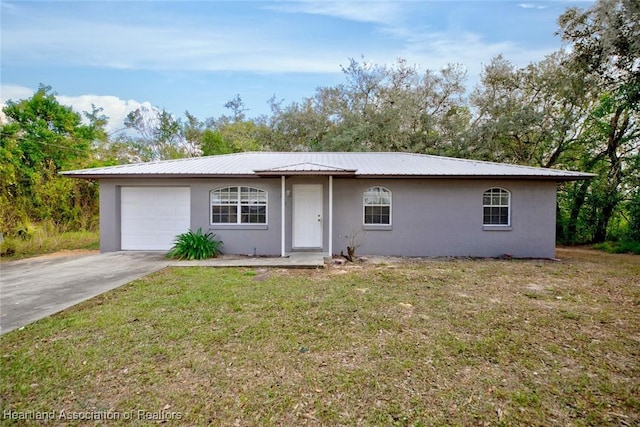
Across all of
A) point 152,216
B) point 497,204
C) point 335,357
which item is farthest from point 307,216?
point 335,357

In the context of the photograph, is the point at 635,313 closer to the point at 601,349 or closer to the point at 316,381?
the point at 601,349

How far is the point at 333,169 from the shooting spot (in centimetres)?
883

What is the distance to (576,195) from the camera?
1381cm

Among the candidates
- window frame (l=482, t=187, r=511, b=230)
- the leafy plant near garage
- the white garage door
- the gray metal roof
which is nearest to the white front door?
the gray metal roof

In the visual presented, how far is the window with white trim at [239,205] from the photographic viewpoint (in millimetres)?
9992

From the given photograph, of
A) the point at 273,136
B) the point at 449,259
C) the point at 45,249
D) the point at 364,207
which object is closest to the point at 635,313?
the point at 449,259

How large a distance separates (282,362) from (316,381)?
51 cm

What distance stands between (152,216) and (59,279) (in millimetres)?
3796

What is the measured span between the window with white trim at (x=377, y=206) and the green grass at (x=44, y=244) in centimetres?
991

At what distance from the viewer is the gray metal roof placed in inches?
360

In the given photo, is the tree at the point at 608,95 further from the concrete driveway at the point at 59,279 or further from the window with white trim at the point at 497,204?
the concrete driveway at the point at 59,279

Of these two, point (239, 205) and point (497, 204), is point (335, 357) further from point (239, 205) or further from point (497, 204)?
point (497, 204)

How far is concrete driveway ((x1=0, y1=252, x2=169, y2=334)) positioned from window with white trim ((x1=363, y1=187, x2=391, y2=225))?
20.3 feet

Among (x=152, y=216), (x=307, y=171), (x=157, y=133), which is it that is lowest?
(x=152, y=216)
